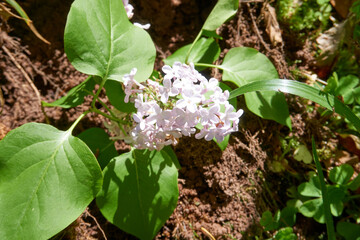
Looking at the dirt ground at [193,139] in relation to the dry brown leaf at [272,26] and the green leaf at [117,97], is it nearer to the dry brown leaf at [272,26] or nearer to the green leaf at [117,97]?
the dry brown leaf at [272,26]

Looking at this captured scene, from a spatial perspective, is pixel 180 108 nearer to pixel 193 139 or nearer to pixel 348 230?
pixel 193 139

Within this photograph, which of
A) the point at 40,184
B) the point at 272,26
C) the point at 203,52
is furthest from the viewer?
the point at 272,26

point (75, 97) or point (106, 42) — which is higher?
point (106, 42)

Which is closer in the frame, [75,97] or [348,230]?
[75,97]

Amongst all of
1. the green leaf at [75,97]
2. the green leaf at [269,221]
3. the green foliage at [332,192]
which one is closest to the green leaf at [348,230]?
the green foliage at [332,192]

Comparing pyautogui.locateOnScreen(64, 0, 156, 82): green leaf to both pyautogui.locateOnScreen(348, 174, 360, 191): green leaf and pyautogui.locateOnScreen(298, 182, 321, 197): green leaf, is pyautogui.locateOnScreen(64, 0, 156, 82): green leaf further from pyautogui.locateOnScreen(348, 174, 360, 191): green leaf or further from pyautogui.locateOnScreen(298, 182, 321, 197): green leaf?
pyautogui.locateOnScreen(348, 174, 360, 191): green leaf

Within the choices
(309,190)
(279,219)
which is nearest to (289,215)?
(279,219)
